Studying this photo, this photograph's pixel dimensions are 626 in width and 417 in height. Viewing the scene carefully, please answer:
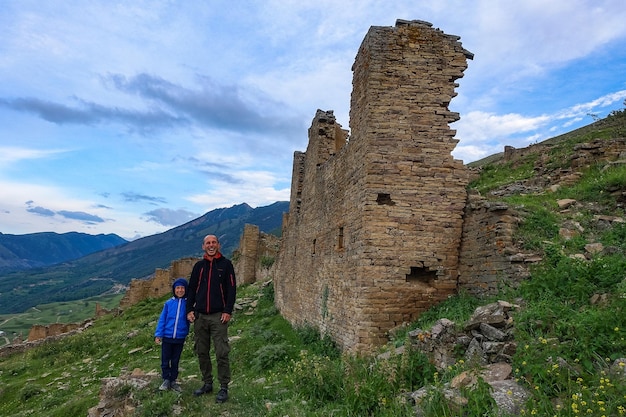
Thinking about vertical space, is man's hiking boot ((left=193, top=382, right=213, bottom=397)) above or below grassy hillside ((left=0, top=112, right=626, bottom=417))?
below

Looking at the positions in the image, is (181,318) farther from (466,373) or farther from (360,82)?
(360,82)

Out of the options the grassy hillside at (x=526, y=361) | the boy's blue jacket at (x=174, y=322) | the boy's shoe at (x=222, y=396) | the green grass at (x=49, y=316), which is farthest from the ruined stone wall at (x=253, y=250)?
the green grass at (x=49, y=316)

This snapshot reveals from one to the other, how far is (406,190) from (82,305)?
142459 mm

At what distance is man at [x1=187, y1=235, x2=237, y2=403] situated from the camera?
7078 millimetres

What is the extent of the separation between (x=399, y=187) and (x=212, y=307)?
15.7 feet

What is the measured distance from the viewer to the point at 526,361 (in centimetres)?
478

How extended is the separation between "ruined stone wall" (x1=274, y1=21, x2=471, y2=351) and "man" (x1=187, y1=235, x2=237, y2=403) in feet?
10.1

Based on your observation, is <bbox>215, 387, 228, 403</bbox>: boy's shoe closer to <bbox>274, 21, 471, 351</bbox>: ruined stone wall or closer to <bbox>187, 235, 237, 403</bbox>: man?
<bbox>187, 235, 237, 403</bbox>: man

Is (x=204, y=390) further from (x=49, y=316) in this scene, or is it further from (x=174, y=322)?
(x=49, y=316)

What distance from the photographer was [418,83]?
9922mm

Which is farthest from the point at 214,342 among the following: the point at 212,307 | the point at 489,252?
the point at 489,252

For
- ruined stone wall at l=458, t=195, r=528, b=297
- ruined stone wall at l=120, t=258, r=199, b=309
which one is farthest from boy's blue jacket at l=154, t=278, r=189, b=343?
ruined stone wall at l=120, t=258, r=199, b=309

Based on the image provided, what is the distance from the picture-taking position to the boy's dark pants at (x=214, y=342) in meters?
7.05

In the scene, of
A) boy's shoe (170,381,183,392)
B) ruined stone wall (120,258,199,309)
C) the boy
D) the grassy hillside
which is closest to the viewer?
the grassy hillside
